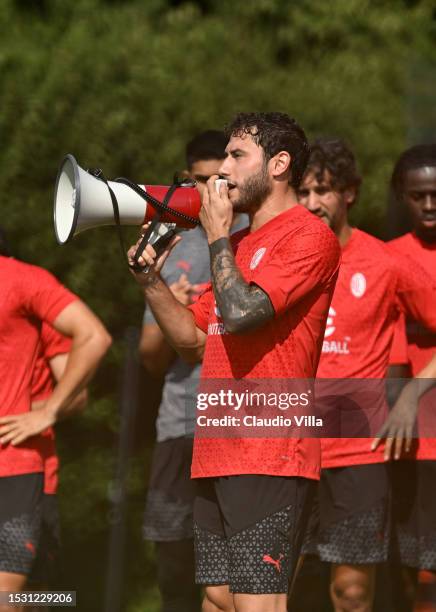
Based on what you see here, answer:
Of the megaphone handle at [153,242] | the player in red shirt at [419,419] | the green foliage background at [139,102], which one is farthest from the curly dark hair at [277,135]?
the green foliage background at [139,102]

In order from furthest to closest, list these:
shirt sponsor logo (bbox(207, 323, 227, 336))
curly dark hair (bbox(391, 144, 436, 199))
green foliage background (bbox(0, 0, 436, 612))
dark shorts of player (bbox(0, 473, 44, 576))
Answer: green foliage background (bbox(0, 0, 436, 612)) → curly dark hair (bbox(391, 144, 436, 199)) → dark shorts of player (bbox(0, 473, 44, 576)) → shirt sponsor logo (bbox(207, 323, 227, 336))

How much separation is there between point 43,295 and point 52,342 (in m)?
0.31

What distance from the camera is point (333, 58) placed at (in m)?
12.0

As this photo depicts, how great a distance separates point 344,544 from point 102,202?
192cm

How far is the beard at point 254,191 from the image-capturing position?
4.03m

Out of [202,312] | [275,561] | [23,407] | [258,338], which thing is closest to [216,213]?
[258,338]

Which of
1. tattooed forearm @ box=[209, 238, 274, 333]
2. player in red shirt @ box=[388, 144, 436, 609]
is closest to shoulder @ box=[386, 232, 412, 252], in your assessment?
player in red shirt @ box=[388, 144, 436, 609]

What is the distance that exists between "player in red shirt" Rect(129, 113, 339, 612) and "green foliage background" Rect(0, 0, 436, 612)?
6.84 feet

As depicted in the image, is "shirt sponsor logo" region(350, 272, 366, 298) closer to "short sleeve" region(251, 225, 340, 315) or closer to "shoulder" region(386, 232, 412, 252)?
"shoulder" region(386, 232, 412, 252)

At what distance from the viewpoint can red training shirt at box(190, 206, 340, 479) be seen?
381cm

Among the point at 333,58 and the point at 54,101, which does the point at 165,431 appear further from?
the point at 333,58

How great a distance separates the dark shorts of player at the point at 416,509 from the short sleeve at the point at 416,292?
60 cm

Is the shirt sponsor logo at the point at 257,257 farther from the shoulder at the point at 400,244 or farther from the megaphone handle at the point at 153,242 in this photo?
the shoulder at the point at 400,244

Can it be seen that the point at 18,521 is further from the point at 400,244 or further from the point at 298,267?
the point at 400,244
